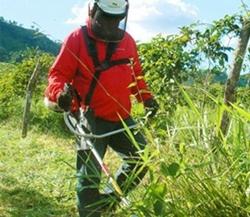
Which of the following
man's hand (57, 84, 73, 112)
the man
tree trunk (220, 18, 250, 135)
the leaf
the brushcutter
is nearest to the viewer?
the leaf

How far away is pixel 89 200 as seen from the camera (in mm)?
4621

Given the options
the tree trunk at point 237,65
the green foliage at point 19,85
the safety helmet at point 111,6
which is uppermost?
the safety helmet at point 111,6

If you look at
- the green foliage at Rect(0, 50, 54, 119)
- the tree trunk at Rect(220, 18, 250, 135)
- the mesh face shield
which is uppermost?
the mesh face shield

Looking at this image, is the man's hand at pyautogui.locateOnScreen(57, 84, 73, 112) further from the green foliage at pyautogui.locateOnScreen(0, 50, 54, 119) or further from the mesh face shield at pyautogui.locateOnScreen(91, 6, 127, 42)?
the green foliage at pyautogui.locateOnScreen(0, 50, 54, 119)

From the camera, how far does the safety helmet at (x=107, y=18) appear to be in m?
4.76

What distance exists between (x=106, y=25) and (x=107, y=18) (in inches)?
2.1

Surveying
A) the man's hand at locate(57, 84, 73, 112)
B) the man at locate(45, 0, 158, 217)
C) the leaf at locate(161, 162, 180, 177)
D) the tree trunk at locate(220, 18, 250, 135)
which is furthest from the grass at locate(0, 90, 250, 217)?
the tree trunk at locate(220, 18, 250, 135)

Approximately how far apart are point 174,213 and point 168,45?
21.9 feet

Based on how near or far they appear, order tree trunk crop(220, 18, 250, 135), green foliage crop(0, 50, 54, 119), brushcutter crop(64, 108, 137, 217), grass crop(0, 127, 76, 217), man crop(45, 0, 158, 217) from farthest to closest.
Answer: green foliage crop(0, 50, 54, 119) → grass crop(0, 127, 76, 217) → tree trunk crop(220, 18, 250, 135) → man crop(45, 0, 158, 217) → brushcutter crop(64, 108, 137, 217)

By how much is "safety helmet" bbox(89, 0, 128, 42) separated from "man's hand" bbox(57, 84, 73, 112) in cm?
57

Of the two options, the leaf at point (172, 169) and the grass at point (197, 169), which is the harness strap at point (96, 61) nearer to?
the grass at point (197, 169)

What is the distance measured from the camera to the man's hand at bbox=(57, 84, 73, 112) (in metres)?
4.38

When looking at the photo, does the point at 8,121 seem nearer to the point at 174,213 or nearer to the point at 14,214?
the point at 14,214

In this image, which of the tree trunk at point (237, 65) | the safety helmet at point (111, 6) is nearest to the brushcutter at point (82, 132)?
the safety helmet at point (111, 6)
